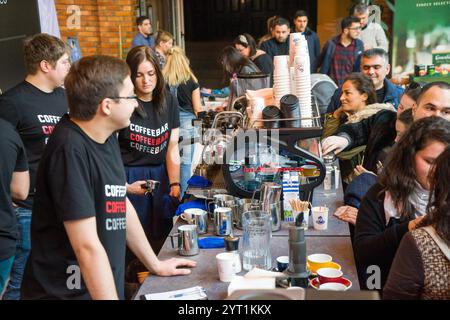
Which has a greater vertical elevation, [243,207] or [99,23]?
[99,23]

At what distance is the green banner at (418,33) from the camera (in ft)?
24.9

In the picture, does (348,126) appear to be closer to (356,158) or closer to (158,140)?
(356,158)

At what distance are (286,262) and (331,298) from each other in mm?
1038

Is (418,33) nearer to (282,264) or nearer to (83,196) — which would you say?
(282,264)

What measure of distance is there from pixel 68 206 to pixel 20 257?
1.50m

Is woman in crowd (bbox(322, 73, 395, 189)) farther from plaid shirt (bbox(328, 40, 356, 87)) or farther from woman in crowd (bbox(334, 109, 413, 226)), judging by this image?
plaid shirt (bbox(328, 40, 356, 87))

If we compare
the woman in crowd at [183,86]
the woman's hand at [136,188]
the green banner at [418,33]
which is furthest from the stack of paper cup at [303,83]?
the green banner at [418,33]

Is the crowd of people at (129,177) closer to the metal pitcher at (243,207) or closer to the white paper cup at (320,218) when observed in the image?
the white paper cup at (320,218)

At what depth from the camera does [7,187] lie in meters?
2.72

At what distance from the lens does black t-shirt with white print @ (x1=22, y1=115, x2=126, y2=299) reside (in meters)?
1.82

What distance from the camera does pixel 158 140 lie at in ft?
11.8

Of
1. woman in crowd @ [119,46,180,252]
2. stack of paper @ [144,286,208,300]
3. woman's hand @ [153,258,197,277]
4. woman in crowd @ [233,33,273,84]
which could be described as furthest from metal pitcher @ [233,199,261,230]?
woman in crowd @ [233,33,273,84]

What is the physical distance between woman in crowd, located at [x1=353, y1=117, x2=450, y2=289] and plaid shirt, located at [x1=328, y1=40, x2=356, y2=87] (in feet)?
15.6

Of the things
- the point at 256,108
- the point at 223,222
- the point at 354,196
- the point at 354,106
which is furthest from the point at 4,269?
the point at 354,106
